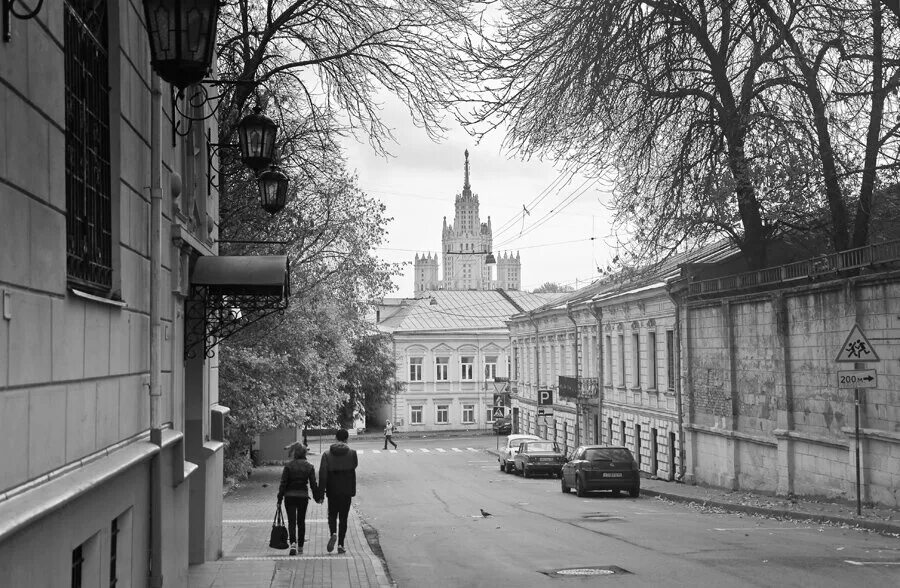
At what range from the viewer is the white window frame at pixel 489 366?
7956 centimetres

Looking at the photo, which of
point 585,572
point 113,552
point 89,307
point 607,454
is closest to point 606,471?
point 607,454

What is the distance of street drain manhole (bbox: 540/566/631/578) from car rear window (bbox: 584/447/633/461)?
1561 centimetres

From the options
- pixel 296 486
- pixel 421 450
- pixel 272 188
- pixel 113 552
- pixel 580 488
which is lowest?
pixel 421 450

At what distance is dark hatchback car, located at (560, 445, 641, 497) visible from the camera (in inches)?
1101

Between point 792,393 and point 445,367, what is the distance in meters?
56.1

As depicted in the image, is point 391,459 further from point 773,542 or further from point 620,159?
point 773,542

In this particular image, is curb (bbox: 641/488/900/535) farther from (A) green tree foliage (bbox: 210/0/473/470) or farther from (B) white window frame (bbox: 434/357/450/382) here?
(B) white window frame (bbox: 434/357/450/382)

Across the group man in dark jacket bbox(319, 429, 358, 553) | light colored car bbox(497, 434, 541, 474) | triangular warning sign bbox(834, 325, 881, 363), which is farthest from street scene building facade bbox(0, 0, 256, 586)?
light colored car bbox(497, 434, 541, 474)

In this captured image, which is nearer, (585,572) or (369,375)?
(585,572)

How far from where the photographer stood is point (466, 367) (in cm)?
7906

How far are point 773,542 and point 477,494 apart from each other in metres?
15.7

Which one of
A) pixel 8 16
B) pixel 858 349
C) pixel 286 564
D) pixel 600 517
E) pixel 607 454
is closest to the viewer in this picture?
pixel 8 16

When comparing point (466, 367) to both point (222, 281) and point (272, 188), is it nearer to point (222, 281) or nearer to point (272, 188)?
point (272, 188)

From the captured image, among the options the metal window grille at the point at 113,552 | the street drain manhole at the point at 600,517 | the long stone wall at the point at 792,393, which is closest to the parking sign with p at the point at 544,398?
the long stone wall at the point at 792,393
